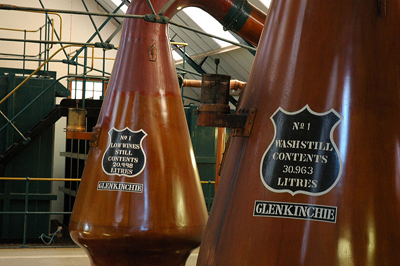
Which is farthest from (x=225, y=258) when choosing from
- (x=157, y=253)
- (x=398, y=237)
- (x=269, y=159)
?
(x=157, y=253)

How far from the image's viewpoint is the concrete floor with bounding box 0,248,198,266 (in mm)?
6301

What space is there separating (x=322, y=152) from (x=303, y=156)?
0.08 metres

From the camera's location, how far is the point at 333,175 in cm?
196

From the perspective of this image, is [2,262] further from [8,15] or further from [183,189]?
[8,15]

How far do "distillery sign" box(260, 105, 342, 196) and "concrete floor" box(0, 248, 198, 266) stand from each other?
4.62 meters

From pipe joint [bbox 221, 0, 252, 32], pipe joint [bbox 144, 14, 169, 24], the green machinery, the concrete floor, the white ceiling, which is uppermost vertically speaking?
the white ceiling

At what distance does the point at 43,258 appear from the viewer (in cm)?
647

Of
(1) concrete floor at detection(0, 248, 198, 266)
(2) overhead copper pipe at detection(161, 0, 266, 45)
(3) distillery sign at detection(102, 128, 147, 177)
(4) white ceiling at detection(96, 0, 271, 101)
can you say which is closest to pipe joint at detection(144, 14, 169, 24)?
(2) overhead copper pipe at detection(161, 0, 266, 45)

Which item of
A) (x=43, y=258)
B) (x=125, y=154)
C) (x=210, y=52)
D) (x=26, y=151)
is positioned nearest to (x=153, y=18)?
(x=125, y=154)

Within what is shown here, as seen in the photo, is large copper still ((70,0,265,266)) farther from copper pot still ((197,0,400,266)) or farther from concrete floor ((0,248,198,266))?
concrete floor ((0,248,198,266))

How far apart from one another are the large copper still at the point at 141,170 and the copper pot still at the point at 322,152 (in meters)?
1.55

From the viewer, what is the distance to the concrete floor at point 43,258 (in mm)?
6301

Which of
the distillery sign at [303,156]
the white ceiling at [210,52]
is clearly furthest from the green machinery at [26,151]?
the distillery sign at [303,156]

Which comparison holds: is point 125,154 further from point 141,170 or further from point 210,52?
point 210,52
